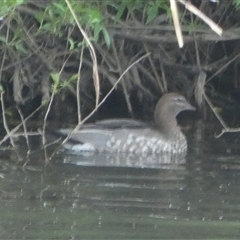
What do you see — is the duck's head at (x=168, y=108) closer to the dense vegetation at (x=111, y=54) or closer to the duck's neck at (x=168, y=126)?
the duck's neck at (x=168, y=126)

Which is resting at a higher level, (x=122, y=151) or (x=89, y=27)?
(x=89, y=27)

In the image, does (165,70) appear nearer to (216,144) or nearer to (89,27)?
(216,144)

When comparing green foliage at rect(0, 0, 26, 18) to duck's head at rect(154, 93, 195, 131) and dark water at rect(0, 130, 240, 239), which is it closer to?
dark water at rect(0, 130, 240, 239)

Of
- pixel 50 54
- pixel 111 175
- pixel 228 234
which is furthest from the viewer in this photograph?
pixel 50 54

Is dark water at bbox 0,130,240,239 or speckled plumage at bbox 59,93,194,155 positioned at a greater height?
dark water at bbox 0,130,240,239

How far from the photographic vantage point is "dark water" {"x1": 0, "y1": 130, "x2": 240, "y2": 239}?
6.81 metres

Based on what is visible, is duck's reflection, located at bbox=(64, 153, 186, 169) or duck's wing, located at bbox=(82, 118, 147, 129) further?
duck's wing, located at bbox=(82, 118, 147, 129)

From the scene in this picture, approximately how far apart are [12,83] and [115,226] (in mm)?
5386

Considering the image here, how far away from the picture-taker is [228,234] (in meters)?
6.73

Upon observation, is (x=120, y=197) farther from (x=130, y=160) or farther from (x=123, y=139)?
(x=123, y=139)

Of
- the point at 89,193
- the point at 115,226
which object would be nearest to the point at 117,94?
the point at 89,193

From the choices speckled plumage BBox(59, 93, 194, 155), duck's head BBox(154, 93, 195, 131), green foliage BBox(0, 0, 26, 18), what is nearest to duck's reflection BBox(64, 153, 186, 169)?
speckled plumage BBox(59, 93, 194, 155)

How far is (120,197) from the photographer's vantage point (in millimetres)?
7883

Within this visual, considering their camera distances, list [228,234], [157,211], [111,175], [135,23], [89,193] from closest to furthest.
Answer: [228,234] → [157,211] → [89,193] → [111,175] → [135,23]
